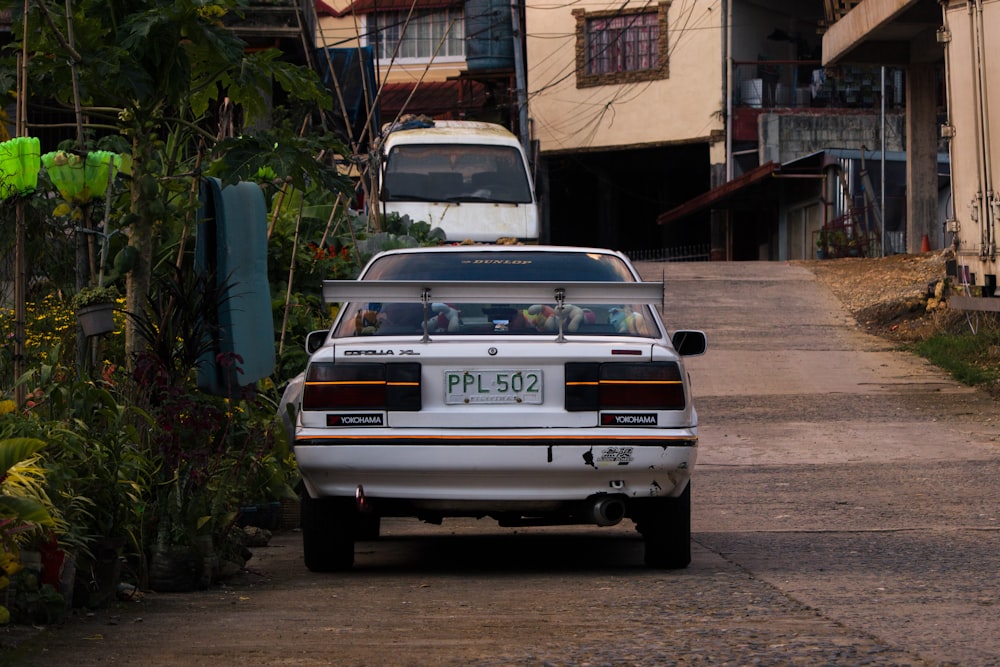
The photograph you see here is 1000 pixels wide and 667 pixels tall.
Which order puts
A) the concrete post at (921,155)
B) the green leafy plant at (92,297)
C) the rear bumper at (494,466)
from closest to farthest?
the rear bumper at (494,466), the green leafy plant at (92,297), the concrete post at (921,155)

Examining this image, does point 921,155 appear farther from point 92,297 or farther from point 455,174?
point 92,297

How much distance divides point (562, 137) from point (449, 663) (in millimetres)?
31080

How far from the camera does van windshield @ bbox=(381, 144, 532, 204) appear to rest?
62.0ft

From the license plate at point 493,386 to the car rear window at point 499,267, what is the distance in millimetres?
1268

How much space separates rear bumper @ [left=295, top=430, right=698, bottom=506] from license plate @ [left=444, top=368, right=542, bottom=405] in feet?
0.61

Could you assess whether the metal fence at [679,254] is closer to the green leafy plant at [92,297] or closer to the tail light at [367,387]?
the green leafy plant at [92,297]

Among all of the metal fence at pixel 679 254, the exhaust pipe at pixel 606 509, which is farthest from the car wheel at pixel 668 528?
the metal fence at pixel 679 254

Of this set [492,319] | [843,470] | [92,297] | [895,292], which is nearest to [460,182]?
[895,292]

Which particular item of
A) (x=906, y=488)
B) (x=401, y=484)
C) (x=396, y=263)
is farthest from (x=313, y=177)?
(x=906, y=488)

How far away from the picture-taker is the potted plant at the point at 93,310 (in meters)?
6.81

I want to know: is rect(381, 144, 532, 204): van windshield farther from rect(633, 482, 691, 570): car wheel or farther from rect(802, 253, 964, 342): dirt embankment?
rect(633, 482, 691, 570): car wheel

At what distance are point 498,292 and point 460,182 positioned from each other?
12.8m

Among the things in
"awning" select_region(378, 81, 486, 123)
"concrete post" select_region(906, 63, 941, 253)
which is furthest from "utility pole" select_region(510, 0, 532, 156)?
"concrete post" select_region(906, 63, 941, 253)

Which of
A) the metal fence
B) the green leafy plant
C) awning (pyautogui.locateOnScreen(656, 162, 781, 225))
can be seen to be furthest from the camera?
the metal fence
